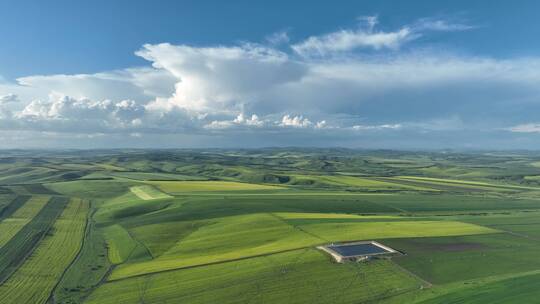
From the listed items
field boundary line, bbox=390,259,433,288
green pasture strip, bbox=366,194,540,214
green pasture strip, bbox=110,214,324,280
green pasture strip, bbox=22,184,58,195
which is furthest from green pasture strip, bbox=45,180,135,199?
field boundary line, bbox=390,259,433,288

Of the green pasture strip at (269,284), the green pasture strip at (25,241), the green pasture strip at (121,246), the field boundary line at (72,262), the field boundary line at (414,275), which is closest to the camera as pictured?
the green pasture strip at (269,284)

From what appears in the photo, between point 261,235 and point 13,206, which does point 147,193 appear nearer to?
point 13,206

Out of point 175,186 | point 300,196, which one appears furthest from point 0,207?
point 300,196

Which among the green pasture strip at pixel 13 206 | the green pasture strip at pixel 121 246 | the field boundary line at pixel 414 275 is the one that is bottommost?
the green pasture strip at pixel 121 246

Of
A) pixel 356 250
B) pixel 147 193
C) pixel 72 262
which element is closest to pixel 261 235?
pixel 356 250

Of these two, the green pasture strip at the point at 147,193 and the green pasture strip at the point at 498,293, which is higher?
the green pasture strip at the point at 498,293

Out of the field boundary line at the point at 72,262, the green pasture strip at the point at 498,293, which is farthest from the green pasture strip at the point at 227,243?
the green pasture strip at the point at 498,293

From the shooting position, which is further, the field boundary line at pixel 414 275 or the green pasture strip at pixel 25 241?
the green pasture strip at pixel 25 241

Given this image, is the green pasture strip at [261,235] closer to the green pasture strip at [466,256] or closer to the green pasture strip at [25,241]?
the green pasture strip at [466,256]
